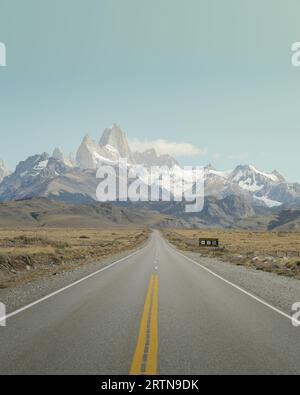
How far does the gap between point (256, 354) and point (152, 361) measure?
2.06 m

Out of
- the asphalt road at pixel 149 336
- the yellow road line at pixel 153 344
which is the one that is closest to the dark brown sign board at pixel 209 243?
the asphalt road at pixel 149 336

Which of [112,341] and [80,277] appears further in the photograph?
[80,277]

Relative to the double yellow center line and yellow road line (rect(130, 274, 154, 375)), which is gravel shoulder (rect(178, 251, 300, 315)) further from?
yellow road line (rect(130, 274, 154, 375))

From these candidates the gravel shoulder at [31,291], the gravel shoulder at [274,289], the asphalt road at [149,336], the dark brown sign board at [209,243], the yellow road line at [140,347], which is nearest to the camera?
the yellow road line at [140,347]

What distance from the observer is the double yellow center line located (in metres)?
7.52

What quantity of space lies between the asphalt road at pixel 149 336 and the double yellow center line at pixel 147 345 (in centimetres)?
2

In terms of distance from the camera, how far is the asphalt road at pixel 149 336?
25.3 ft

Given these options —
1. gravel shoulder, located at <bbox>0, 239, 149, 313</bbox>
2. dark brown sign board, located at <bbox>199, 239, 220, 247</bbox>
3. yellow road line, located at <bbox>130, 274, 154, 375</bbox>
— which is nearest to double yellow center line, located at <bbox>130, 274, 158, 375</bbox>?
yellow road line, located at <bbox>130, 274, 154, 375</bbox>

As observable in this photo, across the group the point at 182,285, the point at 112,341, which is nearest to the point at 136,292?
the point at 182,285

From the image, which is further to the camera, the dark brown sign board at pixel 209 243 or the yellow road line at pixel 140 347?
the dark brown sign board at pixel 209 243

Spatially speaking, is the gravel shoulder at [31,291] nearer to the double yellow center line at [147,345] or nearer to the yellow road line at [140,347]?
the yellow road line at [140,347]
